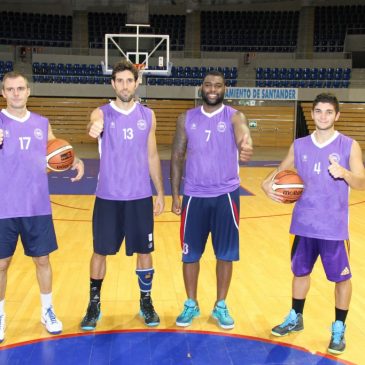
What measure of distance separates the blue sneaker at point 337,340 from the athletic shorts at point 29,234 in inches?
81.1

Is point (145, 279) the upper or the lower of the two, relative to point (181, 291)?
upper

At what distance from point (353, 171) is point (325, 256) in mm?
620

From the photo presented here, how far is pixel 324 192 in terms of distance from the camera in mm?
3318

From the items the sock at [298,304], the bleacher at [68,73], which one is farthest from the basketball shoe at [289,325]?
the bleacher at [68,73]

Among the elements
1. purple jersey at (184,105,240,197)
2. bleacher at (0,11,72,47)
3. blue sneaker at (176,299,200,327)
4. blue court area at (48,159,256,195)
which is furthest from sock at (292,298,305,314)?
bleacher at (0,11,72,47)

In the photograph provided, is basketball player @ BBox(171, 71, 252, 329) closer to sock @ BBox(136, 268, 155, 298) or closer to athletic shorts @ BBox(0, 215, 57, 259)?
sock @ BBox(136, 268, 155, 298)

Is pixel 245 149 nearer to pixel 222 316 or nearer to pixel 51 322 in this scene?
pixel 222 316

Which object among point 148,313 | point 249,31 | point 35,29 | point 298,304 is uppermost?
point 249,31

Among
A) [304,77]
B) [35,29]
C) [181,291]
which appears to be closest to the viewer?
[181,291]

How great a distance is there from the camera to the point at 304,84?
20750 millimetres

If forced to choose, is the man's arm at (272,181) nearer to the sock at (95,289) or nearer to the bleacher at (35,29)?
the sock at (95,289)

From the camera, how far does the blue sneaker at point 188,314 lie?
3.70 meters

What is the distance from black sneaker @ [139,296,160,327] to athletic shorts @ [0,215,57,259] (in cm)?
86

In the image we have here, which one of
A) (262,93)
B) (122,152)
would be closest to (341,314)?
(122,152)
